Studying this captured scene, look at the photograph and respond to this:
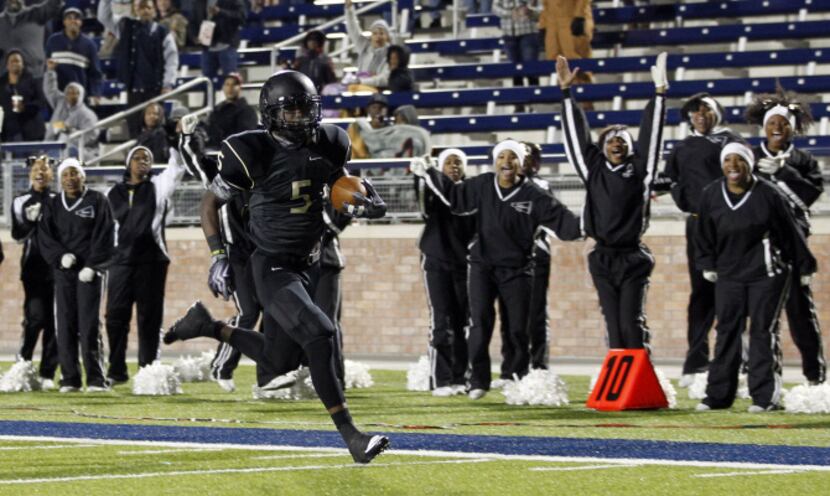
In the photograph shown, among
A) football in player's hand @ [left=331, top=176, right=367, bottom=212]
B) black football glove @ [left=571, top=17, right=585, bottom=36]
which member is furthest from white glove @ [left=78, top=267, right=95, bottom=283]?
black football glove @ [left=571, top=17, right=585, bottom=36]

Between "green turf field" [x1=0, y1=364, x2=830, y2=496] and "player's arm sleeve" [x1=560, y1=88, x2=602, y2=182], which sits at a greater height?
"player's arm sleeve" [x1=560, y1=88, x2=602, y2=182]

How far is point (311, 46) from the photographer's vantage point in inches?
854

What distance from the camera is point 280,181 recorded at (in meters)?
9.02

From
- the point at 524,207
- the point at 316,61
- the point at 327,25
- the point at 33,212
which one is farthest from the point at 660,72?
the point at 327,25

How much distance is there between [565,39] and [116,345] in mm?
7894

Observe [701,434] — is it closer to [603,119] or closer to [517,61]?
[603,119]

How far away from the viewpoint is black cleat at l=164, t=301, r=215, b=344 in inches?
397

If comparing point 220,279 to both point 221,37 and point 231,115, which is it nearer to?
point 231,115

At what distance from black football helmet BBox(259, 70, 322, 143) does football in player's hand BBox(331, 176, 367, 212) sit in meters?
0.34

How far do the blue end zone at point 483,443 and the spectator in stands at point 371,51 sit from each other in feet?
37.1

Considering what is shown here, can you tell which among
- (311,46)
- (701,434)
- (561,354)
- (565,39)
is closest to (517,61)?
(565,39)

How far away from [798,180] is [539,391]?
2.51 meters

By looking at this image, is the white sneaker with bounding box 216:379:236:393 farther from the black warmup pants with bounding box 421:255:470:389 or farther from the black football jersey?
the black football jersey

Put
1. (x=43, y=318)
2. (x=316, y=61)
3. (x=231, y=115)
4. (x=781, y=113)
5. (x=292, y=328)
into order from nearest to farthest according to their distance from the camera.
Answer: (x=292, y=328) → (x=781, y=113) → (x=43, y=318) → (x=231, y=115) → (x=316, y=61)
